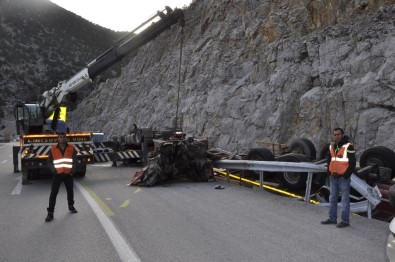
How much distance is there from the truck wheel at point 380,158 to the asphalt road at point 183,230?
229 cm

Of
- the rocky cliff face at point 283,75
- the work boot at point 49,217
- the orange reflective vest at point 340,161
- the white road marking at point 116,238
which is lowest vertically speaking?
the work boot at point 49,217

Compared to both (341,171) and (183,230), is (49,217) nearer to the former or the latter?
(183,230)

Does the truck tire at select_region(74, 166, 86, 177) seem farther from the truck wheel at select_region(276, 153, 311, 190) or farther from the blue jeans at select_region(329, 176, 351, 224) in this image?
the blue jeans at select_region(329, 176, 351, 224)

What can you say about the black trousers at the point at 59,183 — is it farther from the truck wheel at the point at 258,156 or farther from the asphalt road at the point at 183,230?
the truck wheel at the point at 258,156

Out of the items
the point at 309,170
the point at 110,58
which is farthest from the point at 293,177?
the point at 110,58

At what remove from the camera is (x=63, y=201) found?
905 cm

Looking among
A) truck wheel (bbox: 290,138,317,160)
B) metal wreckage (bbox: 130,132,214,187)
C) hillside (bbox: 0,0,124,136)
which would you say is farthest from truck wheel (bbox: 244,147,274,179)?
hillside (bbox: 0,0,124,136)

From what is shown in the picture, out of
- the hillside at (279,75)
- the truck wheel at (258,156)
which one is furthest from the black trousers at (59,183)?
the hillside at (279,75)

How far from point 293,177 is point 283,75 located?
37.0 feet

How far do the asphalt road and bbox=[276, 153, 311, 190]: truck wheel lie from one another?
1.79 ft

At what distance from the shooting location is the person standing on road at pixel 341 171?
6.52 m

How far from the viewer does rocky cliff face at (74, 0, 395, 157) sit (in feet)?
49.4

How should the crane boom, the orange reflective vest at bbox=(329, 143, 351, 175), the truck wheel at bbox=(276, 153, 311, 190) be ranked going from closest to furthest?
the orange reflective vest at bbox=(329, 143, 351, 175)
the truck wheel at bbox=(276, 153, 311, 190)
the crane boom

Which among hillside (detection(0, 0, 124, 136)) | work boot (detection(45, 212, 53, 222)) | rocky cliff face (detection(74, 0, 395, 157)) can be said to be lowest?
work boot (detection(45, 212, 53, 222))
